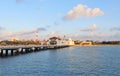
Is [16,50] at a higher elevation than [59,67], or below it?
higher

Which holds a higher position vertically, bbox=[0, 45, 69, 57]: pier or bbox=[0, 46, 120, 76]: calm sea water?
bbox=[0, 45, 69, 57]: pier

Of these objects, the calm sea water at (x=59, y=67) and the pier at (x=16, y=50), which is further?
the pier at (x=16, y=50)

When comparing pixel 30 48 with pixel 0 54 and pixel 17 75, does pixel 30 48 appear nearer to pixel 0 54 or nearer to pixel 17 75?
pixel 0 54

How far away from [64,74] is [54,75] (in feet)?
7.32

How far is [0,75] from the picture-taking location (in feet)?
156

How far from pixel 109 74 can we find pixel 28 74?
13.2 m

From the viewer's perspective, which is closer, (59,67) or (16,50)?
(59,67)

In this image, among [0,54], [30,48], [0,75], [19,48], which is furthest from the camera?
[30,48]

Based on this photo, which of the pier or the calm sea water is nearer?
the calm sea water

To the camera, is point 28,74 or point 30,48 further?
point 30,48

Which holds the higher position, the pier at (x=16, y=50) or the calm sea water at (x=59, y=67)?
the pier at (x=16, y=50)

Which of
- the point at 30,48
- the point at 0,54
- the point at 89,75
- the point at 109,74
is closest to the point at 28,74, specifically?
the point at 89,75

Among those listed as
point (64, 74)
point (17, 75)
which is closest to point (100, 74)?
point (64, 74)

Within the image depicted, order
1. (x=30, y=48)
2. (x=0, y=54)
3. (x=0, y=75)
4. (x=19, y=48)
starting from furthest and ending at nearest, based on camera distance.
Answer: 1. (x=30, y=48)
2. (x=19, y=48)
3. (x=0, y=54)
4. (x=0, y=75)
